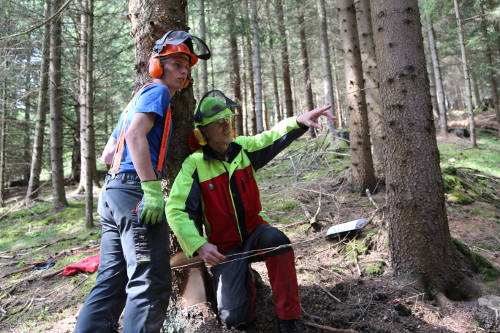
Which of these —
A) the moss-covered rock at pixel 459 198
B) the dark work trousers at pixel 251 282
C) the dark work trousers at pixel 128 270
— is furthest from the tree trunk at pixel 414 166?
the moss-covered rock at pixel 459 198

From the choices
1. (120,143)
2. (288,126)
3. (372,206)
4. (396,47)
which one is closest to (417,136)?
(396,47)

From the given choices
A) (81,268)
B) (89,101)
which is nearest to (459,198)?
(81,268)

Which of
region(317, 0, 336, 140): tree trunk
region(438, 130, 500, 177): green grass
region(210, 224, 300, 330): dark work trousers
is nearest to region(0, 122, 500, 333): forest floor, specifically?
region(210, 224, 300, 330): dark work trousers

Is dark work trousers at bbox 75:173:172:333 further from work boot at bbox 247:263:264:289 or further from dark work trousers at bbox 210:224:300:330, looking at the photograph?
work boot at bbox 247:263:264:289

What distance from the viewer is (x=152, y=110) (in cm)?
210

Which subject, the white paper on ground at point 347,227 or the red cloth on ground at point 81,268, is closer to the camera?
the white paper on ground at point 347,227

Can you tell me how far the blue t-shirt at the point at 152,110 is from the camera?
6.95 feet

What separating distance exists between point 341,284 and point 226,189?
1540 millimetres

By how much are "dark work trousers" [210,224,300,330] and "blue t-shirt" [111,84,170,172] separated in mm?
1092

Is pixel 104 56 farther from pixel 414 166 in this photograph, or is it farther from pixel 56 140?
pixel 414 166

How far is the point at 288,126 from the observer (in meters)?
2.92

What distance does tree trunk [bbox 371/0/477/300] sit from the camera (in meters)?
2.95

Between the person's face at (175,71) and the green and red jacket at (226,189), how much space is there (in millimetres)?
647

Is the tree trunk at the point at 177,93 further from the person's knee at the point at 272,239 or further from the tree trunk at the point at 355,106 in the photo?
the tree trunk at the point at 355,106
